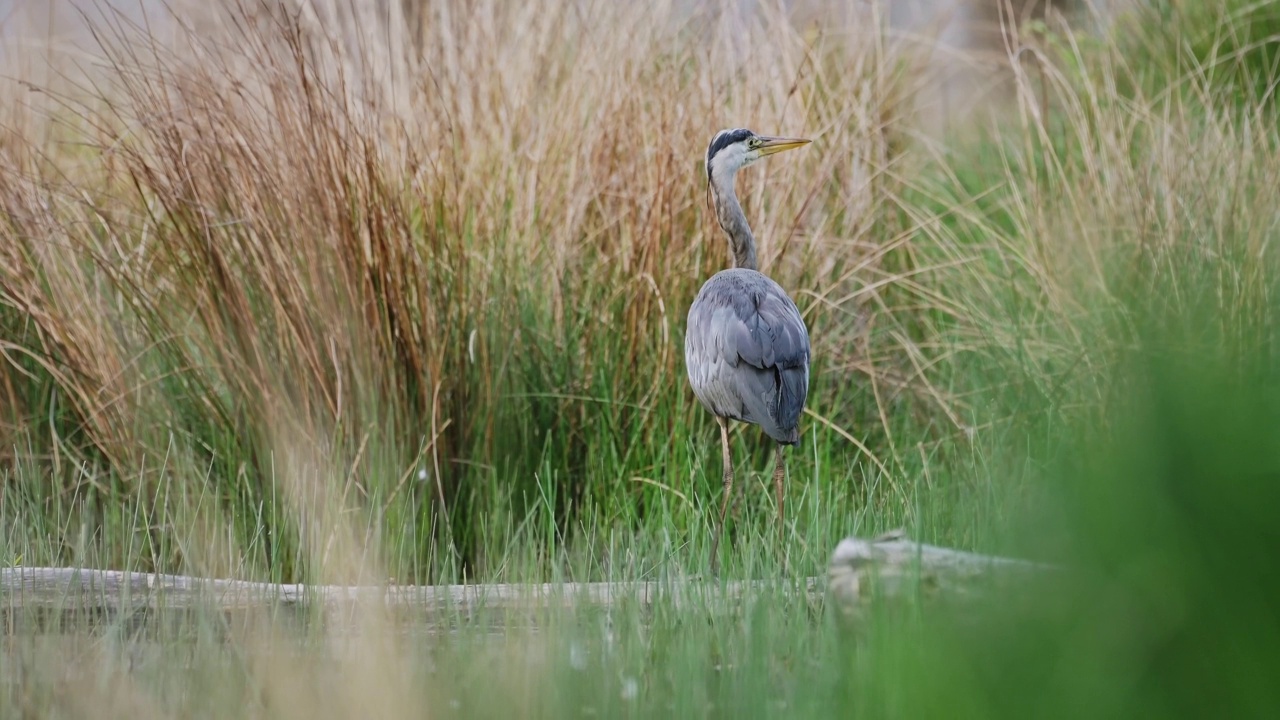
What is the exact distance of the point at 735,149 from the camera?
3.47 meters

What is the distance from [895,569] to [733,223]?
148 centimetres

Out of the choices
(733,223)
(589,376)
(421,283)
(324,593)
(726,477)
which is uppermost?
(733,223)

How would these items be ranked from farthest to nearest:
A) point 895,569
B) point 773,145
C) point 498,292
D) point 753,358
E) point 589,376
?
1. point 589,376
2. point 498,292
3. point 773,145
4. point 753,358
5. point 895,569

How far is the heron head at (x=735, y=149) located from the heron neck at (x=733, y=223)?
0.03m

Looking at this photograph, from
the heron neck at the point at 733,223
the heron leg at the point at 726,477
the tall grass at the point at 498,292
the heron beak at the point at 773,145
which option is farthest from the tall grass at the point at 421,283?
the heron beak at the point at 773,145

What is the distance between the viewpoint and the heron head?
3449 mm

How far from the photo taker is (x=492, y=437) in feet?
12.1

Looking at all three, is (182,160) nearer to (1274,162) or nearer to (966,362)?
(966,362)

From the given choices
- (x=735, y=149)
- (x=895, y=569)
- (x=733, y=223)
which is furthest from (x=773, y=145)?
(x=895, y=569)

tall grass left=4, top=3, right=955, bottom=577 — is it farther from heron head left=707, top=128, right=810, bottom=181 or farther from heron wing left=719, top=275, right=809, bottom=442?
→ heron head left=707, top=128, right=810, bottom=181

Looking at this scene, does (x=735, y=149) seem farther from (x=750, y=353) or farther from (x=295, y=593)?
(x=295, y=593)

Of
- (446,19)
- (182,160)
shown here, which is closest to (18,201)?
(182,160)

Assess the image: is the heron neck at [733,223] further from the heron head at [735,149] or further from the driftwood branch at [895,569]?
the driftwood branch at [895,569]

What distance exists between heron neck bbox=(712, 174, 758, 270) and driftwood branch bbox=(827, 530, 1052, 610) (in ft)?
4.26
